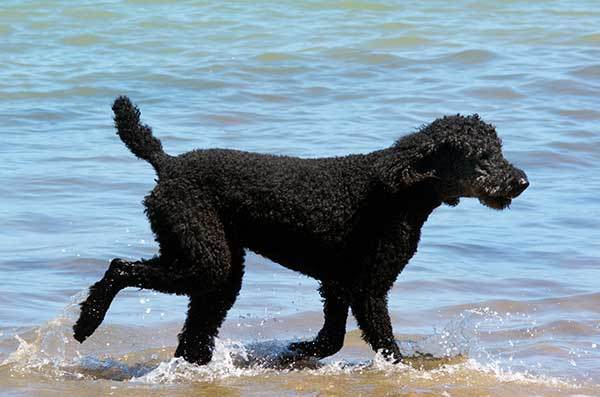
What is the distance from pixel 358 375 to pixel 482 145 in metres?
1.34

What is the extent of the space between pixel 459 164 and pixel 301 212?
0.86m

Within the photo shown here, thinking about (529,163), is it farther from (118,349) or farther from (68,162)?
(118,349)

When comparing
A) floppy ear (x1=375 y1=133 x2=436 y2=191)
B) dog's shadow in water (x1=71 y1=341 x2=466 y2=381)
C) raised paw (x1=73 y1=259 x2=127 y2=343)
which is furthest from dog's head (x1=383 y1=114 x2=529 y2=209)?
raised paw (x1=73 y1=259 x2=127 y2=343)

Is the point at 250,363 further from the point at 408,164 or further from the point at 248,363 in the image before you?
the point at 408,164

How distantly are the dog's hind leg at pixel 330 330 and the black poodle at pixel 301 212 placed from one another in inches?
7.8

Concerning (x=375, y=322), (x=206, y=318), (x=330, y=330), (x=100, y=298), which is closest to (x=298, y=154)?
(x=330, y=330)

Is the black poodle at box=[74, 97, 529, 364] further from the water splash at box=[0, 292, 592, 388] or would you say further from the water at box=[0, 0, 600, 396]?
the water at box=[0, 0, 600, 396]

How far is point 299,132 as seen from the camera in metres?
12.0

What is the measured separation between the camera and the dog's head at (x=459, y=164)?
5945mm

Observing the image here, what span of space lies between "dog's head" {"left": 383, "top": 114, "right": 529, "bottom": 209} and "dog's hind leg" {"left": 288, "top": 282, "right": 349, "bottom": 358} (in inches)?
31.8

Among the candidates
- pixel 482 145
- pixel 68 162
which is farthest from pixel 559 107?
pixel 482 145

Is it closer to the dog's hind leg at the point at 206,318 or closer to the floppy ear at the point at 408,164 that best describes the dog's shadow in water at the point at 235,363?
the dog's hind leg at the point at 206,318

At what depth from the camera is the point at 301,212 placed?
19.4 ft

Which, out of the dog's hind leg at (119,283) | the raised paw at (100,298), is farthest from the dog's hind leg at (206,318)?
the raised paw at (100,298)
